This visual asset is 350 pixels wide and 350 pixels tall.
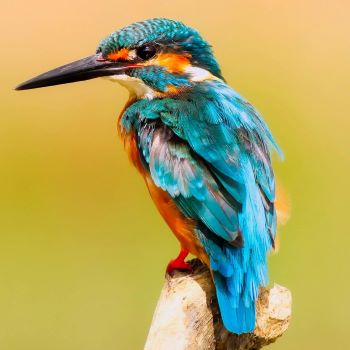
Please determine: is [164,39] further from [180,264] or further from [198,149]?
[180,264]

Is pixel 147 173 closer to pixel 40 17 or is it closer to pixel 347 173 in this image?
pixel 347 173

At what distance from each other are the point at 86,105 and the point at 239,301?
3.18 meters

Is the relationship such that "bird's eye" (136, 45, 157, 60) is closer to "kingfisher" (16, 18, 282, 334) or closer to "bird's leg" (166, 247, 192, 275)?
"kingfisher" (16, 18, 282, 334)

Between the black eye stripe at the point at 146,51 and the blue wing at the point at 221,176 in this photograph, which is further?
the black eye stripe at the point at 146,51

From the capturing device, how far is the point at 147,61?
3.35 metres

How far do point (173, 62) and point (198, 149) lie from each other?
1.34 feet

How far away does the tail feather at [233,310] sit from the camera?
2.82m

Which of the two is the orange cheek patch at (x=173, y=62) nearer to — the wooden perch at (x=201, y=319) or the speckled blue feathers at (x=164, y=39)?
the speckled blue feathers at (x=164, y=39)

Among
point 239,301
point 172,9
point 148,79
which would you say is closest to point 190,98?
point 148,79

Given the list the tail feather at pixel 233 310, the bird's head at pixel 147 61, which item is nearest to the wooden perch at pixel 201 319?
the tail feather at pixel 233 310

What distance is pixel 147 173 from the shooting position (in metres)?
3.25

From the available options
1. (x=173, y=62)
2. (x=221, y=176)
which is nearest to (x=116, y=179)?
(x=173, y=62)

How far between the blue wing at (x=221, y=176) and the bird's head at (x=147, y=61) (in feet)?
0.41

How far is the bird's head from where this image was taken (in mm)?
3303
